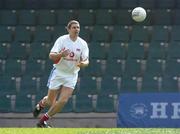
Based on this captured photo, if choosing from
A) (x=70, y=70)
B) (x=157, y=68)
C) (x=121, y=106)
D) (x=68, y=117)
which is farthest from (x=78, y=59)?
(x=157, y=68)

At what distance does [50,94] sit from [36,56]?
5436 millimetres

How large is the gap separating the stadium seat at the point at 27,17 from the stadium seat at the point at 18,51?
3.45 ft

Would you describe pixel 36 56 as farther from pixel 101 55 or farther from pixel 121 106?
pixel 121 106

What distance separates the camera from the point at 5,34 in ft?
53.7

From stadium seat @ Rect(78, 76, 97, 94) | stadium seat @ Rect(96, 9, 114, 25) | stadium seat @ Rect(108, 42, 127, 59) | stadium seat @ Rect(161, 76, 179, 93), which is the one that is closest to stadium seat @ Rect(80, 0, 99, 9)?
stadium seat @ Rect(96, 9, 114, 25)

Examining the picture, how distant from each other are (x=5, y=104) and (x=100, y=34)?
3.58m

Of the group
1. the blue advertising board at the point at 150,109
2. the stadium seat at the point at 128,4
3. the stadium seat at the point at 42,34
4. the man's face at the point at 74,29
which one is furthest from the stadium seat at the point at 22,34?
the man's face at the point at 74,29

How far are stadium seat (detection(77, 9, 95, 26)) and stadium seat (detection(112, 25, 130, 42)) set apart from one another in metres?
0.80

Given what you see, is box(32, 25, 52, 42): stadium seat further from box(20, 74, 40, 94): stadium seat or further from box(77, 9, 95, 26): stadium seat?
box(20, 74, 40, 94): stadium seat

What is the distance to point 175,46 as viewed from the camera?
1506 centimetres

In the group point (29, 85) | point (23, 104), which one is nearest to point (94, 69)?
point (29, 85)

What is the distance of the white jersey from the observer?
991cm

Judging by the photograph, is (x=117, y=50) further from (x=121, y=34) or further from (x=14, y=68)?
Result: (x=14, y=68)

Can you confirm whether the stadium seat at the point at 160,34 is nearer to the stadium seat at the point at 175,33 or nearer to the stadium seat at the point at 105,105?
the stadium seat at the point at 175,33
